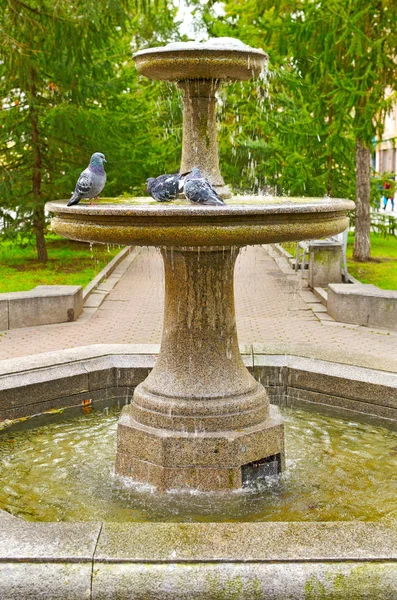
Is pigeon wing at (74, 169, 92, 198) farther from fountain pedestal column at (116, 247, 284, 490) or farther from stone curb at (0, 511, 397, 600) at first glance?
stone curb at (0, 511, 397, 600)

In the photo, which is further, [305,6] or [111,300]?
[305,6]

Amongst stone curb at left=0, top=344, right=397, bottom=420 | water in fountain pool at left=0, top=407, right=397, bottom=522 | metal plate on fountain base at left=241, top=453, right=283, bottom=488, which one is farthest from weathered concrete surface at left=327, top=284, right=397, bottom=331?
metal plate on fountain base at left=241, top=453, right=283, bottom=488

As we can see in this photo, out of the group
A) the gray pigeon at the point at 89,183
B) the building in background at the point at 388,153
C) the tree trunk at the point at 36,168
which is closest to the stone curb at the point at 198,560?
the gray pigeon at the point at 89,183

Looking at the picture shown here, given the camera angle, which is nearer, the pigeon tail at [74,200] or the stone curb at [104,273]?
the pigeon tail at [74,200]

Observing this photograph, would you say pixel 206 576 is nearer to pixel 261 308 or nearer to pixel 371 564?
pixel 371 564

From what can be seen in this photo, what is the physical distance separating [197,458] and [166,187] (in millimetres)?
1728

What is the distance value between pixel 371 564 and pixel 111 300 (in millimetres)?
9875

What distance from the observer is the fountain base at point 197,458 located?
5.07 meters

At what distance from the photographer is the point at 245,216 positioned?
4477 millimetres

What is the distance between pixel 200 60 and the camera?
5504mm

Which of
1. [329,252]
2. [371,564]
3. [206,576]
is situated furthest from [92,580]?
[329,252]

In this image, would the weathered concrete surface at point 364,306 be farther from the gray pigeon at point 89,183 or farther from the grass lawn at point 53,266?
the gray pigeon at point 89,183

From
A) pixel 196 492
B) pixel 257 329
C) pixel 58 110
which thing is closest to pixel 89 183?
pixel 196 492

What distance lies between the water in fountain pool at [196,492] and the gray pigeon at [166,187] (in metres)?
1.87
